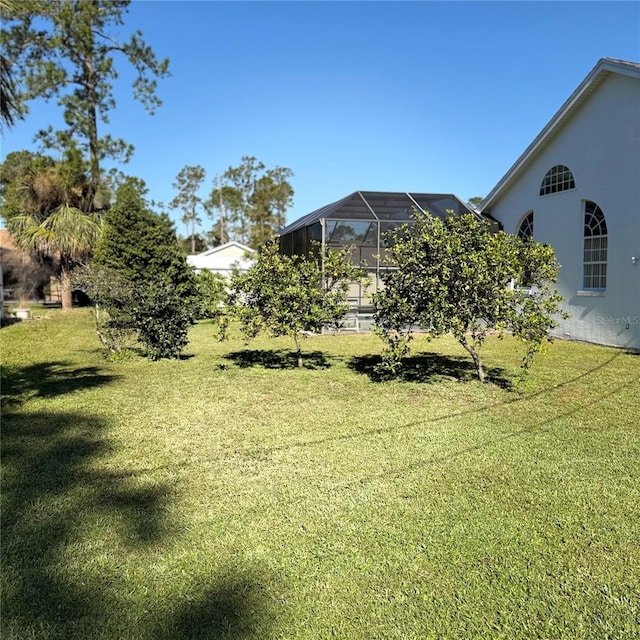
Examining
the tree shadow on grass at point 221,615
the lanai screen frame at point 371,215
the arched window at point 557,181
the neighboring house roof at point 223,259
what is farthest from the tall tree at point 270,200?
the tree shadow on grass at point 221,615

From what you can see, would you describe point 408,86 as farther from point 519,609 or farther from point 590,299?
point 519,609

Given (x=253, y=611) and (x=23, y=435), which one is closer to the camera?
(x=253, y=611)

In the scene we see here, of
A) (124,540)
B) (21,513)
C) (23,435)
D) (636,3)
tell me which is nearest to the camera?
(124,540)

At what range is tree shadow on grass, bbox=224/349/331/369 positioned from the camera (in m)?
9.48

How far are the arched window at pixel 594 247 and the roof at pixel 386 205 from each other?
171 inches

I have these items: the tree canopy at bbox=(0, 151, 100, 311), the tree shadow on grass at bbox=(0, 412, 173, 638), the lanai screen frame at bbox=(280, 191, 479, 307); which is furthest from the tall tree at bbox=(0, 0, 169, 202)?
the tree shadow on grass at bbox=(0, 412, 173, 638)

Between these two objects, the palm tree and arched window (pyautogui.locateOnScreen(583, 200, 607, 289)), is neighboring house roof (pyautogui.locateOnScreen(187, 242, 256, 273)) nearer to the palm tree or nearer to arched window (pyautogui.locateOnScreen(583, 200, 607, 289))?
the palm tree

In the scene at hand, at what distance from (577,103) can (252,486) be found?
45.6 ft

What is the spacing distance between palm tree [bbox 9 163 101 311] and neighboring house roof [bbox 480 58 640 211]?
15480 mm

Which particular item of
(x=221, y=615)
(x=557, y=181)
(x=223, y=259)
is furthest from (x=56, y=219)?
(x=221, y=615)

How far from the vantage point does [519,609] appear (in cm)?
251

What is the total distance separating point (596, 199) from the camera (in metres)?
12.8

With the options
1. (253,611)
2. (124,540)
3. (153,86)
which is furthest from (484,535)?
(153,86)

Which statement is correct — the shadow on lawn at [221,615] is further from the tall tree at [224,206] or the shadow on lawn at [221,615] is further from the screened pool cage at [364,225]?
the tall tree at [224,206]
